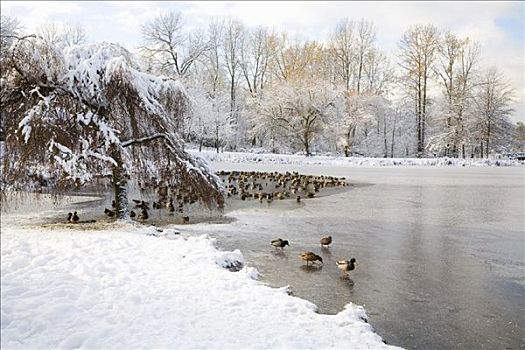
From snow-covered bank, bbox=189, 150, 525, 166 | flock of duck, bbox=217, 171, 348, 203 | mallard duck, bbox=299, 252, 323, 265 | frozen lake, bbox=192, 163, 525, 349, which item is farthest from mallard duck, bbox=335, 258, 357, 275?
snow-covered bank, bbox=189, 150, 525, 166

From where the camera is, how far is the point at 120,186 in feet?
32.0

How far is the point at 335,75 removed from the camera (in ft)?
148

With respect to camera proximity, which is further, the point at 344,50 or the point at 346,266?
the point at 344,50

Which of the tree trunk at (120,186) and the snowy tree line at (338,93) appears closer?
the tree trunk at (120,186)

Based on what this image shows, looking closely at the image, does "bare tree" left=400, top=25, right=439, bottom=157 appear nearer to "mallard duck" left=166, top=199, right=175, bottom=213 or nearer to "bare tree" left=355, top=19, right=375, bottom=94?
"bare tree" left=355, top=19, right=375, bottom=94

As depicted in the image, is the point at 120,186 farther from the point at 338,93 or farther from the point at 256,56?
the point at 256,56

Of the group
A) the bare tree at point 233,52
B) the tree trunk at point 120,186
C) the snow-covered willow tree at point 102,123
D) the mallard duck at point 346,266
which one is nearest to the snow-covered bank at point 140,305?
the mallard duck at point 346,266

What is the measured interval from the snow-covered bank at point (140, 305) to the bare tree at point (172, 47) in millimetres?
33223

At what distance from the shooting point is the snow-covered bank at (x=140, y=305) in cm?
239

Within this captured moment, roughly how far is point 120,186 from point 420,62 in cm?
3736

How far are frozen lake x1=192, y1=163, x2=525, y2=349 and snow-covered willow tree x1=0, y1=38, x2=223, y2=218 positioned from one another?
1653mm

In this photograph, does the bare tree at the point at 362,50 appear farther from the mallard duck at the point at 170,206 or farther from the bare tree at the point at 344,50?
the mallard duck at the point at 170,206

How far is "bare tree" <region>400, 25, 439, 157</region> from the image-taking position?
40.9m

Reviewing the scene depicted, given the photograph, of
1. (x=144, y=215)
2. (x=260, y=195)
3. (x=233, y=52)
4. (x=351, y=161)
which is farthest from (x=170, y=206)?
(x=233, y=52)
